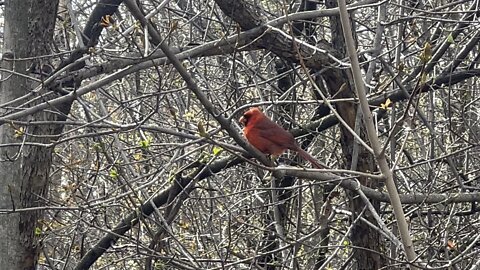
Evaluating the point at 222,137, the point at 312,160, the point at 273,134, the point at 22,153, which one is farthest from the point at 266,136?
the point at 22,153

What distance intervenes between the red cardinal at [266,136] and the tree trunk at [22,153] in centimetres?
117

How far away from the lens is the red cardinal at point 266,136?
4.16m

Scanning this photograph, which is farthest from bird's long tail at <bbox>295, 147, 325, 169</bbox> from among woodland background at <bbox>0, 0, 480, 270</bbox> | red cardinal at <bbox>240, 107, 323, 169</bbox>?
woodland background at <bbox>0, 0, 480, 270</bbox>

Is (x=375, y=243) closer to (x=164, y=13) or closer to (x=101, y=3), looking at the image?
(x=101, y=3)

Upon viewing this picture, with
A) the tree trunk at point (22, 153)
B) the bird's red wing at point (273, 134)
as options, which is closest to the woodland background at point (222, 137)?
the tree trunk at point (22, 153)

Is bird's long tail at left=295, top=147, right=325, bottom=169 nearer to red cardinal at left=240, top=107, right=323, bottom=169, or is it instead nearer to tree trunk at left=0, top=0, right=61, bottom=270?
red cardinal at left=240, top=107, right=323, bottom=169

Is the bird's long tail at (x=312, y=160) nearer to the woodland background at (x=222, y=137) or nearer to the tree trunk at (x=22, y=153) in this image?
the woodland background at (x=222, y=137)

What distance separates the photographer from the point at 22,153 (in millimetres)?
4629

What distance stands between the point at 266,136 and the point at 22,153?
4.76ft

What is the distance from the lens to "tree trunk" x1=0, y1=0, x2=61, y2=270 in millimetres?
4535

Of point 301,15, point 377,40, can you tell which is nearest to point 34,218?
point 301,15

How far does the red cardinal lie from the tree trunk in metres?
1.17

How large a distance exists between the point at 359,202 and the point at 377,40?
3.39 ft

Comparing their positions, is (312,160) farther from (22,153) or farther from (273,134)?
(22,153)
